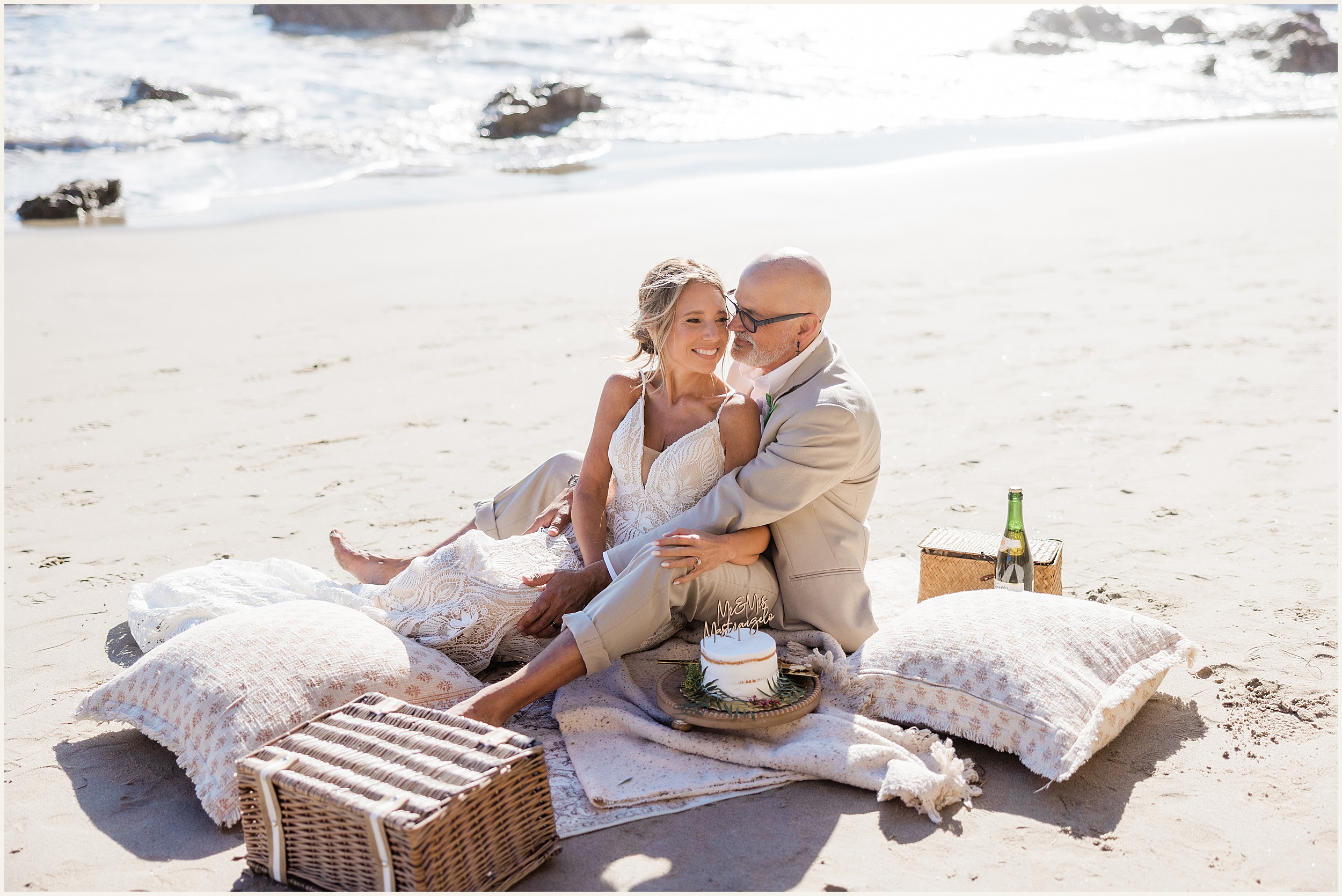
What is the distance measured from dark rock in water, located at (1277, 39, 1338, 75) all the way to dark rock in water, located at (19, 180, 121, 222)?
2495 cm

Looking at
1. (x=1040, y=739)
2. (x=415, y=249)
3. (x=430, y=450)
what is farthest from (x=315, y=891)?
(x=415, y=249)

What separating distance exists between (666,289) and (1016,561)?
1.66 metres

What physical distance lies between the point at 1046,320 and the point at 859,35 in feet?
84.8

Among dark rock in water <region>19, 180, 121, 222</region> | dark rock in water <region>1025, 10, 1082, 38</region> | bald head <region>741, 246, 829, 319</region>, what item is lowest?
dark rock in water <region>19, 180, 121, 222</region>

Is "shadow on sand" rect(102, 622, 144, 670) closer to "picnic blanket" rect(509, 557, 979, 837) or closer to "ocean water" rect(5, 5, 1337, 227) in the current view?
"picnic blanket" rect(509, 557, 979, 837)

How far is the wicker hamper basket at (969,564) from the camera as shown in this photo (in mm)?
4426

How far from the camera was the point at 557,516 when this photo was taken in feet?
15.8

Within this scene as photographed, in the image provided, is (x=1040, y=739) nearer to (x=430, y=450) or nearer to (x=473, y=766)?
(x=473, y=766)

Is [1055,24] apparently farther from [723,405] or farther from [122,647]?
[122,647]

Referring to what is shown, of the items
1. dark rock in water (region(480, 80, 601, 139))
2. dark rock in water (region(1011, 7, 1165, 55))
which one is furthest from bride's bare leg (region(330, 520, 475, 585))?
dark rock in water (region(1011, 7, 1165, 55))

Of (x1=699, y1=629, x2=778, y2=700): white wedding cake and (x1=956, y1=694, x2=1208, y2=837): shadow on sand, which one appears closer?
(x1=956, y1=694, x2=1208, y2=837): shadow on sand

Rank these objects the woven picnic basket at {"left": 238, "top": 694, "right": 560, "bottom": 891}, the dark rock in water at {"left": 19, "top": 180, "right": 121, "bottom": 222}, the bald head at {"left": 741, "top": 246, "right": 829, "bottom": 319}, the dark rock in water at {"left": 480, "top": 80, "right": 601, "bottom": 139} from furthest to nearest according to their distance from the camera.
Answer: the dark rock in water at {"left": 480, "top": 80, "right": 601, "bottom": 139}, the dark rock in water at {"left": 19, "top": 180, "right": 121, "bottom": 222}, the bald head at {"left": 741, "top": 246, "right": 829, "bottom": 319}, the woven picnic basket at {"left": 238, "top": 694, "right": 560, "bottom": 891}

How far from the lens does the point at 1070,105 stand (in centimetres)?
2189

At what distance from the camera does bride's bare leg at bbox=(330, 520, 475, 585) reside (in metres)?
5.02
